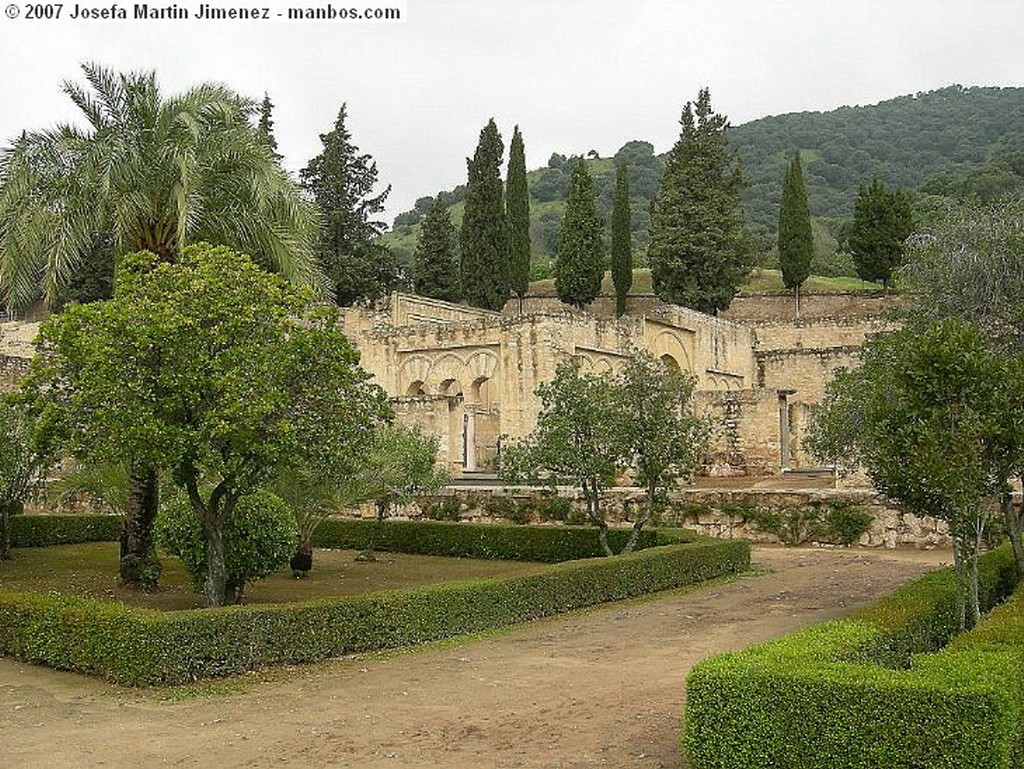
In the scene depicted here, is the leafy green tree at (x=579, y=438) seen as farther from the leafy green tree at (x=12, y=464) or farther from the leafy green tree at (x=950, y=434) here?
the leafy green tree at (x=12, y=464)

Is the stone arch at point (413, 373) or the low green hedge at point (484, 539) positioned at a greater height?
the stone arch at point (413, 373)

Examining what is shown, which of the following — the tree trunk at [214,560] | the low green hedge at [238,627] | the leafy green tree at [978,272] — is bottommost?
the low green hedge at [238,627]

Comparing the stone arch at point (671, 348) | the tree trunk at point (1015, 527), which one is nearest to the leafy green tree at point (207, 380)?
the tree trunk at point (1015, 527)

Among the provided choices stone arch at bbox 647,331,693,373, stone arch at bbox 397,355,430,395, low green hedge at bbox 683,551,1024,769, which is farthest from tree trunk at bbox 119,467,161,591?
stone arch at bbox 647,331,693,373

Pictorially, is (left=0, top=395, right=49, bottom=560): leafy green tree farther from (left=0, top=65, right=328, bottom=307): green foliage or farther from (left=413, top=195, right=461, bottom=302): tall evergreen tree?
(left=413, top=195, right=461, bottom=302): tall evergreen tree

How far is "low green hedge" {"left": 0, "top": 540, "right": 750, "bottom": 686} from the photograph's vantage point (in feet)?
30.9

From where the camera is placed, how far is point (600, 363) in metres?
35.3

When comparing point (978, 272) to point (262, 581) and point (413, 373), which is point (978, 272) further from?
point (413, 373)

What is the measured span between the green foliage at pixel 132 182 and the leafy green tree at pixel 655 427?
20.4ft

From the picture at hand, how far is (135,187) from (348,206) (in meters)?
31.9

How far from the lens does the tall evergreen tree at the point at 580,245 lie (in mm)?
48938

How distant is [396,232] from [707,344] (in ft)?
237

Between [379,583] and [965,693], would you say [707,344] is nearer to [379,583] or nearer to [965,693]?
[379,583]

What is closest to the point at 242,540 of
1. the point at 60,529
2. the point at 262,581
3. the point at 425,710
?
the point at 262,581
